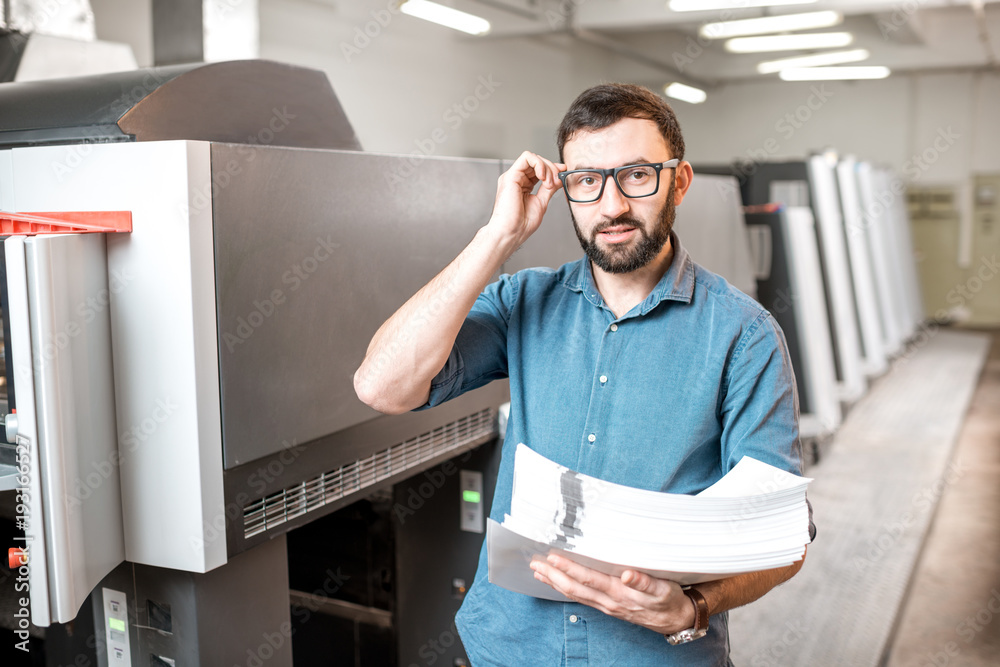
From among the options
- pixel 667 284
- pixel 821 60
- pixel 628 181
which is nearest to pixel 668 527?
pixel 667 284

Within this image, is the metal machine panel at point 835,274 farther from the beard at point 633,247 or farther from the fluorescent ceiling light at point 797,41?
the beard at point 633,247

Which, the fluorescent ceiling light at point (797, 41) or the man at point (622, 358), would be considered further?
the fluorescent ceiling light at point (797, 41)

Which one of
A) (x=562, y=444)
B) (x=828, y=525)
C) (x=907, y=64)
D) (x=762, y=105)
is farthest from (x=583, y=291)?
(x=762, y=105)

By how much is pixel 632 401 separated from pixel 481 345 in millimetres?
265

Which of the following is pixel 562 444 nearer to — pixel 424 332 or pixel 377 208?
pixel 424 332

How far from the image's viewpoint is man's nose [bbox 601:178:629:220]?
114 centimetres

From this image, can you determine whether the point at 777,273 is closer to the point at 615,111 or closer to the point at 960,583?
the point at 960,583

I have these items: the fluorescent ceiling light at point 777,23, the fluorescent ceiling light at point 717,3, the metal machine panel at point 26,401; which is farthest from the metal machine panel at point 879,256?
the metal machine panel at point 26,401

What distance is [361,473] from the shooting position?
5.41 ft

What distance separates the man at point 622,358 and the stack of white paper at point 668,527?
0.12 meters

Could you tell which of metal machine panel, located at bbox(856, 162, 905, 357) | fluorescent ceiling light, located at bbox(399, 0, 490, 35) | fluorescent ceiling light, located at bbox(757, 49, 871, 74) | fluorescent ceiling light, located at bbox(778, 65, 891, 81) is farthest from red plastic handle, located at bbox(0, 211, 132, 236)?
fluorescent ceiling light, located at bbox(778, 65, 891, 81)

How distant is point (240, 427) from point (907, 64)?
33.4 feet

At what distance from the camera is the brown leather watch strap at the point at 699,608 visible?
1079mm

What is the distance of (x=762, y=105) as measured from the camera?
38.0 feet
